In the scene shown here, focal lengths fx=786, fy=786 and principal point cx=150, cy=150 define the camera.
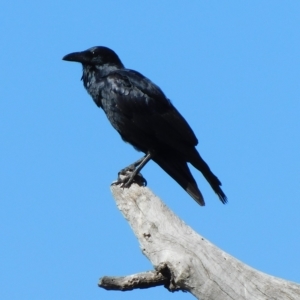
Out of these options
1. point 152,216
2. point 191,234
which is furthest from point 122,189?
point 191,234

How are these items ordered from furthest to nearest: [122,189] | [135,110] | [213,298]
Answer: [135,110] < [122,189] < [213,298]

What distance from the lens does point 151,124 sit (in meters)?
9.16

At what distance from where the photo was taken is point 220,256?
619 cm

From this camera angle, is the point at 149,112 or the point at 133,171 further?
the point at 149,112

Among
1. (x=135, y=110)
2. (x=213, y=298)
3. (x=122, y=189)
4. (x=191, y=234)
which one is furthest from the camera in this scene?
(x=135, y=110)

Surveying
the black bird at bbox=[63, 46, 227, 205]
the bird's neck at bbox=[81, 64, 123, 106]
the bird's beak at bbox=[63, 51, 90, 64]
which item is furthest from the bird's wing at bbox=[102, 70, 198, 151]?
the bird's beak at bbox=[63, 51, 90, 64]

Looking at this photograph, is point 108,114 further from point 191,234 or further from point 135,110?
point 191,234

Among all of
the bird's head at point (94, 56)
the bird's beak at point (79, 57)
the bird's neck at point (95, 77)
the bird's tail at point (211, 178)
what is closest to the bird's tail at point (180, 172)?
the bird's tail at point (211, 178)

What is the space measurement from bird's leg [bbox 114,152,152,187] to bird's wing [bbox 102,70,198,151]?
0.91ft

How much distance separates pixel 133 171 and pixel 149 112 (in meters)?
0.90

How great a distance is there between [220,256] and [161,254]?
1.55ft

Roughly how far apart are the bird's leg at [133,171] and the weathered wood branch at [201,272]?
166 cm

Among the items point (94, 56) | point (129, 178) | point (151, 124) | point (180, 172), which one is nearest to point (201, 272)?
point (129, 178)

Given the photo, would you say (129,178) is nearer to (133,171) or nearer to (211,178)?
(133,171)
